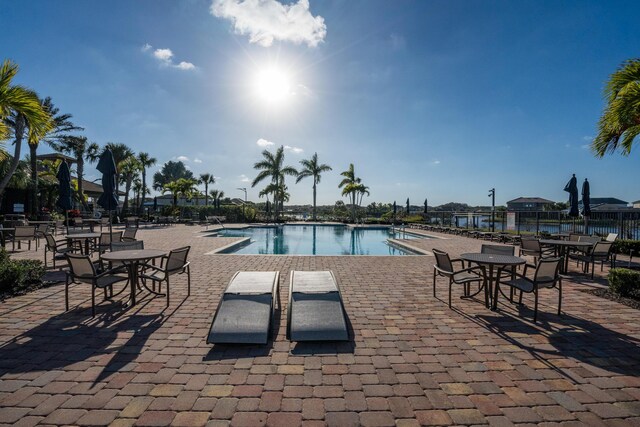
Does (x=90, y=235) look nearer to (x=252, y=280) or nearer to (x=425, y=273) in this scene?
(x=252, y=280)

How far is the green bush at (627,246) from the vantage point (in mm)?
9258

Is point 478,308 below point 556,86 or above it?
below

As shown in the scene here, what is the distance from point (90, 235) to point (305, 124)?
11.3 m

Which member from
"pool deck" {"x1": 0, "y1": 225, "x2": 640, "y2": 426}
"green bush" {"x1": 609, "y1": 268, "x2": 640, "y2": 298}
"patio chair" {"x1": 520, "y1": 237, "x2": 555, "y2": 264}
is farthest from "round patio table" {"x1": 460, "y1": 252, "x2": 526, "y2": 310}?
"patio chair" {"x1": 520, "y1": 237, "x2": 555, "y2": 264}

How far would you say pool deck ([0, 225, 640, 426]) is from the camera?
217 cm

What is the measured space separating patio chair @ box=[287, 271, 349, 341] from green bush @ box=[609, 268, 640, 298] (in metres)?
4.90

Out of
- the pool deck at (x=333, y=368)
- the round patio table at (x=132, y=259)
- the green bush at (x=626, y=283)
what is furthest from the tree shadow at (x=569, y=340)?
the round patio table at (x=132, y=259)

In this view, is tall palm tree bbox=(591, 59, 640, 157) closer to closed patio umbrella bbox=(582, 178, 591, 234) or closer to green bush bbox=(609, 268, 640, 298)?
green bush bbox=(609, 268, 640, 298)

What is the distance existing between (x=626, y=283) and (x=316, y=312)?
17.4ft

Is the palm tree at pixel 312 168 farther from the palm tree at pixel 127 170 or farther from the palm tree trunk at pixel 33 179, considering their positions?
the palm tree trunk at pixel 33 179

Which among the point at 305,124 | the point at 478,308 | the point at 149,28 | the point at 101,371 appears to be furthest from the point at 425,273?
the point at 305,124

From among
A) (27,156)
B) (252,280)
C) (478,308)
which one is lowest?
(478,308)

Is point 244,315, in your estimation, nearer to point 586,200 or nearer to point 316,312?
point 316,312

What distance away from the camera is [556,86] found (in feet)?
39.8
